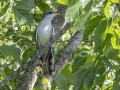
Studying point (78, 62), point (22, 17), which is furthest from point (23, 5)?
point (78, 62)

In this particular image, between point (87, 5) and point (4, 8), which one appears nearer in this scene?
point (87, 5)

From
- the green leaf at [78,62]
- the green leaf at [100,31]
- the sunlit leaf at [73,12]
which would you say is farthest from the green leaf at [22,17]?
the sunlit leaf at [73,12]

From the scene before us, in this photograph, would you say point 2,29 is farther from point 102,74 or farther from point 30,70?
point 102,74

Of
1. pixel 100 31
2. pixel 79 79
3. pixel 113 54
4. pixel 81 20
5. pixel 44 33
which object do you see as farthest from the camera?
pixel 44 33

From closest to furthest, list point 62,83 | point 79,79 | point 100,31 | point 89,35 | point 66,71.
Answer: point 100,31
point 89,35
point 79,79
point 62,83
point 66,71

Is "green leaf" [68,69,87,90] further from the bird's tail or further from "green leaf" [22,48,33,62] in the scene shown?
"green leaf" [22,48,33,62]

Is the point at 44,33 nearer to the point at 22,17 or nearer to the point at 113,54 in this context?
the point at 22,17

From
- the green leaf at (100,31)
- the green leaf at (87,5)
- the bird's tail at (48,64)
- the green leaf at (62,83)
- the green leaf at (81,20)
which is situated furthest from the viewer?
the bird's tail at (48,64)

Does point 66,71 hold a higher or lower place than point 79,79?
lower

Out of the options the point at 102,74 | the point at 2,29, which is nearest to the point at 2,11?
the point at 2,29

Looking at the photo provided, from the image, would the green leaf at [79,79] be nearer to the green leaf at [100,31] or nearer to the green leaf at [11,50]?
the green leaf at [11,50]

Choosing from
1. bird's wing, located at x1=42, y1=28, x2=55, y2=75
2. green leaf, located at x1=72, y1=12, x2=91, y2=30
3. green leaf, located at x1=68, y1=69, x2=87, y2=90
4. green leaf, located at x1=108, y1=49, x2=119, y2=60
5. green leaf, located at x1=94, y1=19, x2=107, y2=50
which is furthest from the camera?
bird's wing, located at x1=42, y1=28, x2=55, y2=75

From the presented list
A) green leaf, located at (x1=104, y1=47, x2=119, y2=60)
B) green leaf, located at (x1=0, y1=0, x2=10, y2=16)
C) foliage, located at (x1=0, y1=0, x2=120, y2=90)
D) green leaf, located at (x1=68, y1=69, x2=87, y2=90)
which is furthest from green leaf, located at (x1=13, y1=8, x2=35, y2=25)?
green leaf, located at (x1=104, y1=47, x2=119, y2=60)

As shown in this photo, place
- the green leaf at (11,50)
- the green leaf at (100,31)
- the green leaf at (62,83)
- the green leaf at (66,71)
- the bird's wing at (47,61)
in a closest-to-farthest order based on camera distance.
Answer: the green leaf at (100,31) → the green leaf at (11,50) → the green leaf at (62,83) → the green leaf at (66,71) → the bird's wing at (47,61)
